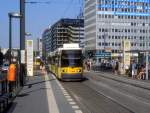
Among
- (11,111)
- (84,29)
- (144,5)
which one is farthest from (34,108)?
(84,29)

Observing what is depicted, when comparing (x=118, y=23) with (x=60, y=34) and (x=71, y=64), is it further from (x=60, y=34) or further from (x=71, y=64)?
(x=71, y=64)

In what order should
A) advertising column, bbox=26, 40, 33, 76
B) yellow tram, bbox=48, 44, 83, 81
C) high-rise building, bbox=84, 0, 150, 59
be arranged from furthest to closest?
high-rise building, bbox=84, 0, 150, 59 < advertising column, bbox=26, 40, 33, 76 < yellow tram, bbox=48, 44, 83, 81

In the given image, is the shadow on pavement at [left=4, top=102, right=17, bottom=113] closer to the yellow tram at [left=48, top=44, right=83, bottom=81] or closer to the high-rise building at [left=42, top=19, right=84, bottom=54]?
the yellow tram at [left=48, top=44, right=83, bottom=81]

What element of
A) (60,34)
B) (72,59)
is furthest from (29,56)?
(60,34)

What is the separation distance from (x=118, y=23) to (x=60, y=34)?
44810 millimetres

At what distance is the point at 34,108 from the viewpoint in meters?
18.7

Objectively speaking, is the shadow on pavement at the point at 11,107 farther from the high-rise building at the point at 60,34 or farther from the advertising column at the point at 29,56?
the high-rise building at the point at 60,34

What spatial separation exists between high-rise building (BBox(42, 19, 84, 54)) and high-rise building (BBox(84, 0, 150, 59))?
29.7 ft

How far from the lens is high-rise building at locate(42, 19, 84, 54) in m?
119

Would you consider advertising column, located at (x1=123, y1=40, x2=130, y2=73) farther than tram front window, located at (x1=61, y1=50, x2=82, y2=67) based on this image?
Yes

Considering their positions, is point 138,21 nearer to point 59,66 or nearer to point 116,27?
point 116,27

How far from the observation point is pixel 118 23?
175125 mm

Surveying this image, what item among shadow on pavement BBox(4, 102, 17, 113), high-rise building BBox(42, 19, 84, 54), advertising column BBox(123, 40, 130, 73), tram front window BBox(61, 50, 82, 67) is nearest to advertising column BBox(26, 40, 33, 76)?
tram front window BBox(61, 50, 82, 67)

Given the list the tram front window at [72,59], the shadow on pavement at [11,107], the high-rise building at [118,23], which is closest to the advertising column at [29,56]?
the tram front window at [72,59]
